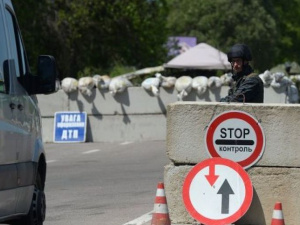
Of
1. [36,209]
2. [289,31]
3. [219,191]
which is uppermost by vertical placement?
[289,31]

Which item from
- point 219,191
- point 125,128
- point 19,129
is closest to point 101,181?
point 219,191

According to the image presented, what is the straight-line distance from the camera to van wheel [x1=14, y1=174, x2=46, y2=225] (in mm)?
9852

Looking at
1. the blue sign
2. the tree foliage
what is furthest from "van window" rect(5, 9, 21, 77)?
the tree foliage

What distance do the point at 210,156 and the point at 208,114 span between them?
40 centimetres

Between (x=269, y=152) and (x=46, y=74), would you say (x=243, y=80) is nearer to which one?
(x=269, y=152)

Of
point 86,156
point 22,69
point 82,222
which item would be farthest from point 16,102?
point 86,156

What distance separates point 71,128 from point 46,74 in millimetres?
20338

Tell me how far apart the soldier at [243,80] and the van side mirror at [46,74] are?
6.89 feet

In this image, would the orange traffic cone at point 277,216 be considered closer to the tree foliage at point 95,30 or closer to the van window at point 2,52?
the van window at point 2,52

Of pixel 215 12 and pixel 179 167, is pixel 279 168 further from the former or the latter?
pixel 215 12

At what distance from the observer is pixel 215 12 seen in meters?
76.6

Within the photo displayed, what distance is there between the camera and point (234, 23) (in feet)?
249

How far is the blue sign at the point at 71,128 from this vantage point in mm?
29938

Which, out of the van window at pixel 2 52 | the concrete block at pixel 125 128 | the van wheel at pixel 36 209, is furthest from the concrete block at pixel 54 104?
the van window at pixel 2 52
